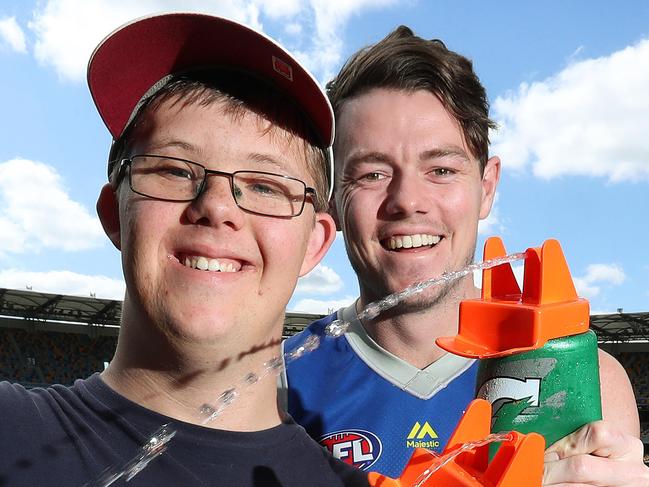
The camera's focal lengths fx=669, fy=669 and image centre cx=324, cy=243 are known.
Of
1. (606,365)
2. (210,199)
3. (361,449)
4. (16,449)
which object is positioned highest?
(210,199)

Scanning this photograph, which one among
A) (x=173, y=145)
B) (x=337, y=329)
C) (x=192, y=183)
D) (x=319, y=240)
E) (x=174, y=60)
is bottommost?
(x=337, y=329)

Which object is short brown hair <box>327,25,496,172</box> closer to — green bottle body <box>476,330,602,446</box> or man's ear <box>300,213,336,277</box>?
man's ear <box>300,213,336,277</box>

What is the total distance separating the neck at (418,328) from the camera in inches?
111

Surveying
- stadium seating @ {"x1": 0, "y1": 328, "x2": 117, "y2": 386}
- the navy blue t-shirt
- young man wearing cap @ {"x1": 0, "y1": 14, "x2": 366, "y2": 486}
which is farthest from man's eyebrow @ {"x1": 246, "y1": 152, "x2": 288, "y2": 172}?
stadium seating @ {"x1": 0, "y1": 328, "x2": 117, "y2": 386}

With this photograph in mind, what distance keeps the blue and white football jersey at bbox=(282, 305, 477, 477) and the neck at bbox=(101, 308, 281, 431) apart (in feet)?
2.78

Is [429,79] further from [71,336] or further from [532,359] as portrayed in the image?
[71,336]

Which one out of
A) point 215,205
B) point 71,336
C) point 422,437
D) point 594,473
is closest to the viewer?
point 594,473

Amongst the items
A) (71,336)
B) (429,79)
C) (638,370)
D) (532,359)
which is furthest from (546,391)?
(638,370)

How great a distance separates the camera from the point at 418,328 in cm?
283

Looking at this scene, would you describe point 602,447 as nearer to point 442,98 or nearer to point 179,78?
point 179,78

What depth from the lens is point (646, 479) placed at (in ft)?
4.88

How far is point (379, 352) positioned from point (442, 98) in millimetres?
1118

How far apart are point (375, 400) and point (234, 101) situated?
1.38 metres

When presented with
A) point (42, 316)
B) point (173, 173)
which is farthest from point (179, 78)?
point (42, 316)
